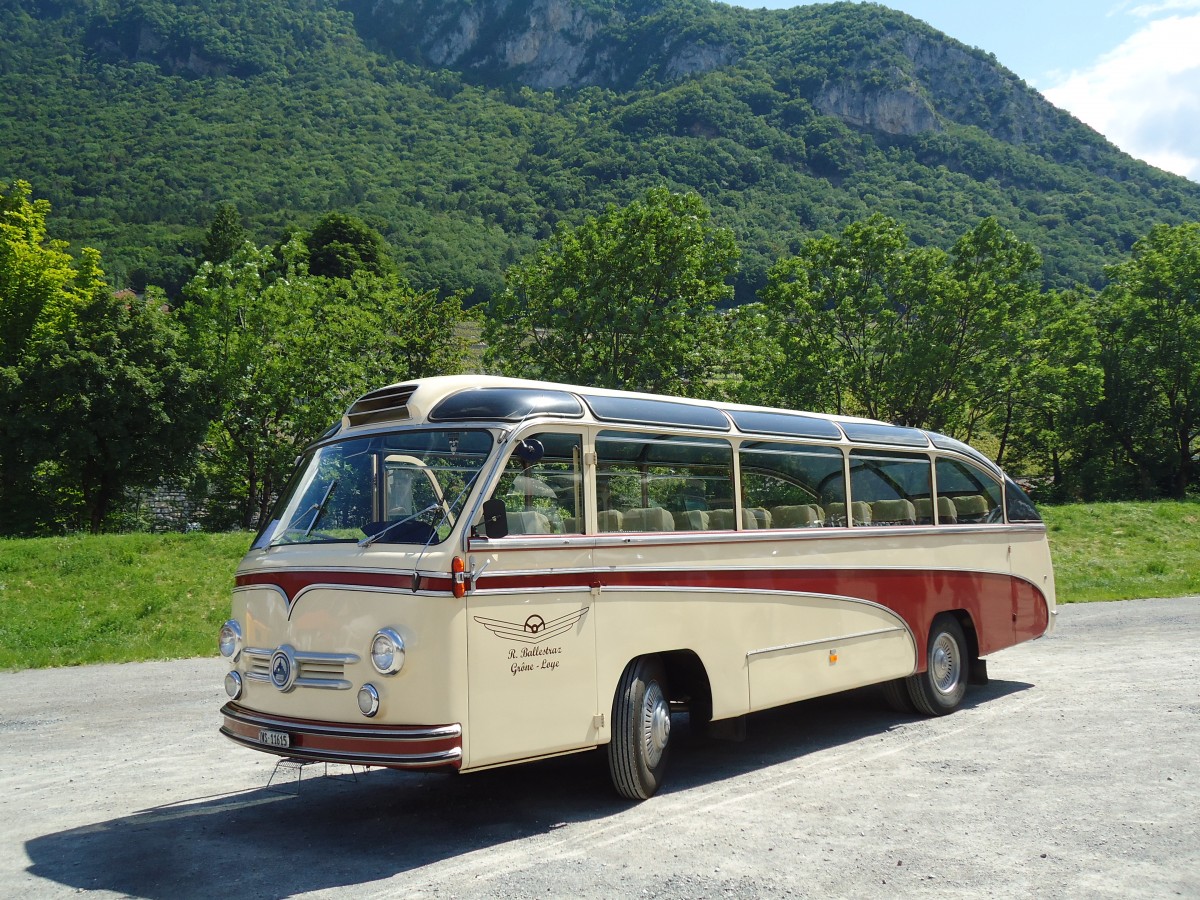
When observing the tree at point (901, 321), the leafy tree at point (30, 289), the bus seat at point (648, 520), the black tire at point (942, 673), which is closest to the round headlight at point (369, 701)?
the bus seat at point (648, 520)

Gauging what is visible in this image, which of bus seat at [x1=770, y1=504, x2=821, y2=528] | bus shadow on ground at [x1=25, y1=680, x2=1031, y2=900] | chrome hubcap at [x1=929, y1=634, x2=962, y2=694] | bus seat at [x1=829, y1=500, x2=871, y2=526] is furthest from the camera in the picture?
chrome hubcap at [x1=929, y1=634, x2=962, y2=694]

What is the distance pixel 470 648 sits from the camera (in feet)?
20.8

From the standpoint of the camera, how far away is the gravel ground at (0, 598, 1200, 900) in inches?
226

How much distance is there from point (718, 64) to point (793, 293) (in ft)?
530

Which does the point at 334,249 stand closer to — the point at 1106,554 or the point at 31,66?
the point at 1106,554

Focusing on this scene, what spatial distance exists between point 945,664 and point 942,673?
0.13 meters

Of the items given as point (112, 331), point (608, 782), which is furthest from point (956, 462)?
point (112, 331)

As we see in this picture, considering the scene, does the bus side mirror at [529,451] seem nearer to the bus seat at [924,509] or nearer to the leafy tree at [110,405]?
the bus seat at [924,509]

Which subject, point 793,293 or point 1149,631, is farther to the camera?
point 793,293

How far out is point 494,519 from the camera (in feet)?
21.7

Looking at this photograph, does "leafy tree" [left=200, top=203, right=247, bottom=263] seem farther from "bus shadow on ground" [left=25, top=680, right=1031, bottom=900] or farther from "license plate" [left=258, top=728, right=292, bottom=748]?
"license plate" [left=258, top=728, right=292, bottom=748]

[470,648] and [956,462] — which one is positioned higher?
[956,462]

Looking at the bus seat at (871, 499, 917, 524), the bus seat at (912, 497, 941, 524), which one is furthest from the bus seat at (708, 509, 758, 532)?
the bus seat at (912, 497, 941, 524)

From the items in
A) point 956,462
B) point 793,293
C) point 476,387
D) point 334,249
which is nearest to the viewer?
point 476,387
